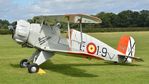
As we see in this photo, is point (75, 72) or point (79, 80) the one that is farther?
point (75, 72)

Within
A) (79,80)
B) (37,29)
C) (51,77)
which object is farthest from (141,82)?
(37,29)

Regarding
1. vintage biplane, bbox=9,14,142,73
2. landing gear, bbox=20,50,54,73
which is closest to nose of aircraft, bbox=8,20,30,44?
vintage biplane, bbox=9,14,142,73

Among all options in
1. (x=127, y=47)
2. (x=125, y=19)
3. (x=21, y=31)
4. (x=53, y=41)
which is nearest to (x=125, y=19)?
(x=125, y=19)

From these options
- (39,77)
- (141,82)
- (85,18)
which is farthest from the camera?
(85,18)

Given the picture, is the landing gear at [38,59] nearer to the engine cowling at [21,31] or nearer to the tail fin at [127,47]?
the engine cowling at [21,31]

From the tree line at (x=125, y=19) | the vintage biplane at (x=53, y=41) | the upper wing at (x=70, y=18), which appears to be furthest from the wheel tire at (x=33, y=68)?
the tree line at (x=125, y=19)

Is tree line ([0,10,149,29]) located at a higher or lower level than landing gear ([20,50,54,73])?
lower

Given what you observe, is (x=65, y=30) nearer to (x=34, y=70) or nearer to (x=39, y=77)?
(x=34, y=70)

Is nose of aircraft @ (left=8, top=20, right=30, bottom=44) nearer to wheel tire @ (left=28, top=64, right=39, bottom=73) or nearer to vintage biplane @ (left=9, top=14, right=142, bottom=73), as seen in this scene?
vintage biplane @ (left=9, top=14, right=142, bottom=73)

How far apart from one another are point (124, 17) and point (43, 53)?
471 ft

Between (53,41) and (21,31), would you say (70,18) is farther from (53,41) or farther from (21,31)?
(21,31)

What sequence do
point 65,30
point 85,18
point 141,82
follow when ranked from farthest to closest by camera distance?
point 65,30, point 85,18, point 141,82

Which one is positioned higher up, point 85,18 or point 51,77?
point 85,18

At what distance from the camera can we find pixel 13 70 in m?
13.7
